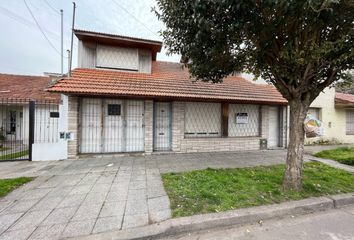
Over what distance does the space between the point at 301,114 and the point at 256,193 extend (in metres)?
2.08

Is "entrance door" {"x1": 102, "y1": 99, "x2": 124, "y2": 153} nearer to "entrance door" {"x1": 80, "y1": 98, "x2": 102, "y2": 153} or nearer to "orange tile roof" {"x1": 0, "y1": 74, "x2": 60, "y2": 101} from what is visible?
"entrance door" {"x1": 80, "y1": 98, "x2": 102, "y2": 153}

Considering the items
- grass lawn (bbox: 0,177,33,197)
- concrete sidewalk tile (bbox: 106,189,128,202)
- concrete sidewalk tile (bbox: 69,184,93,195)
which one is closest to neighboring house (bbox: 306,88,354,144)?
concrete sidewalk tile (bbox: 106,189,128,202)

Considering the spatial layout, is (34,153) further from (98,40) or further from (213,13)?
(213,13)

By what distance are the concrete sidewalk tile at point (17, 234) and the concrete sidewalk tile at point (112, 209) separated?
104 centimetres

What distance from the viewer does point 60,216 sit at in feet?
11.5

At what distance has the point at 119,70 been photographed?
1011cm

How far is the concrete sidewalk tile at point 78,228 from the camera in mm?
3014

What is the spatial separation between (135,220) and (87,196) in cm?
154

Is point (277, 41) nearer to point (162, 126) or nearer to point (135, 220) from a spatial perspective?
point (135, 220)

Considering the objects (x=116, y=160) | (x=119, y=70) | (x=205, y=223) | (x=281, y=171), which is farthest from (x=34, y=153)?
(x=281, y=171)

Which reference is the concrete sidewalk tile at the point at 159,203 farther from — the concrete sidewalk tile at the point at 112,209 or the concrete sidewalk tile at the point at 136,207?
the concrete sidewalk tile at the point at 112,209

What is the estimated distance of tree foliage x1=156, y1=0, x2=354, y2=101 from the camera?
3.72 metres

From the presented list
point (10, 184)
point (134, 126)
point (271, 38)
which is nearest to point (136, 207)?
point (10, 184)

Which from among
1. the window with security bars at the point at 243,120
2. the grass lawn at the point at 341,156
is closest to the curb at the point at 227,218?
the grass lawn at the point at 341,156
